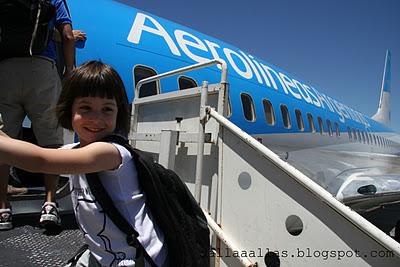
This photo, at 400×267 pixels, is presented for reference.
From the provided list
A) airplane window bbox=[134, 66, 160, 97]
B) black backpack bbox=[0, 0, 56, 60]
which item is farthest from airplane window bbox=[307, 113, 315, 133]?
black backpack bbox=[0, 0, 56, 60]

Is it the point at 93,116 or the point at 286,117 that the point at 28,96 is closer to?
the point at 93,116

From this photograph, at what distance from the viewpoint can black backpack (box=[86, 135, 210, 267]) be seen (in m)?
1.31

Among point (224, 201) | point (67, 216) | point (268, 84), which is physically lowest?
point (67, 216)

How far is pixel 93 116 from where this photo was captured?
1384 millimetres

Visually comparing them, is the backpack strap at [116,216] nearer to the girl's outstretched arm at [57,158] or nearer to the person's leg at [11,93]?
the girl's outstretched arm at [57,158]

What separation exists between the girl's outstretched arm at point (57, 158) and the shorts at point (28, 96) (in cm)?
190

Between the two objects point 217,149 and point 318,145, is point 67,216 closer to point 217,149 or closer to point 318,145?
point 217,149

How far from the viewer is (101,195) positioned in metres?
1.31

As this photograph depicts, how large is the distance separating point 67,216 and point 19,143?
7.90 feet

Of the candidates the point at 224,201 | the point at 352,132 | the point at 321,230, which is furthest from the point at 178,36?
the point at 352,132

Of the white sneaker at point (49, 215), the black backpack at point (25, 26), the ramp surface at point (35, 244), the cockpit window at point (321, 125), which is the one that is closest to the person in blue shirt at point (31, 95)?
the black backpack at point (25, 26)

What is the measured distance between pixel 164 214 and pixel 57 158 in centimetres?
45

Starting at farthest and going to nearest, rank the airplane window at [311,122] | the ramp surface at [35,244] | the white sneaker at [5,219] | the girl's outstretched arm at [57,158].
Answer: the airplane window at [311,122]
the white sneaker at [5,219]
the ramp surface at [35,244]
the girl's outstretched arm at [57,158]

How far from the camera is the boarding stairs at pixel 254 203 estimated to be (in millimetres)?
1756
